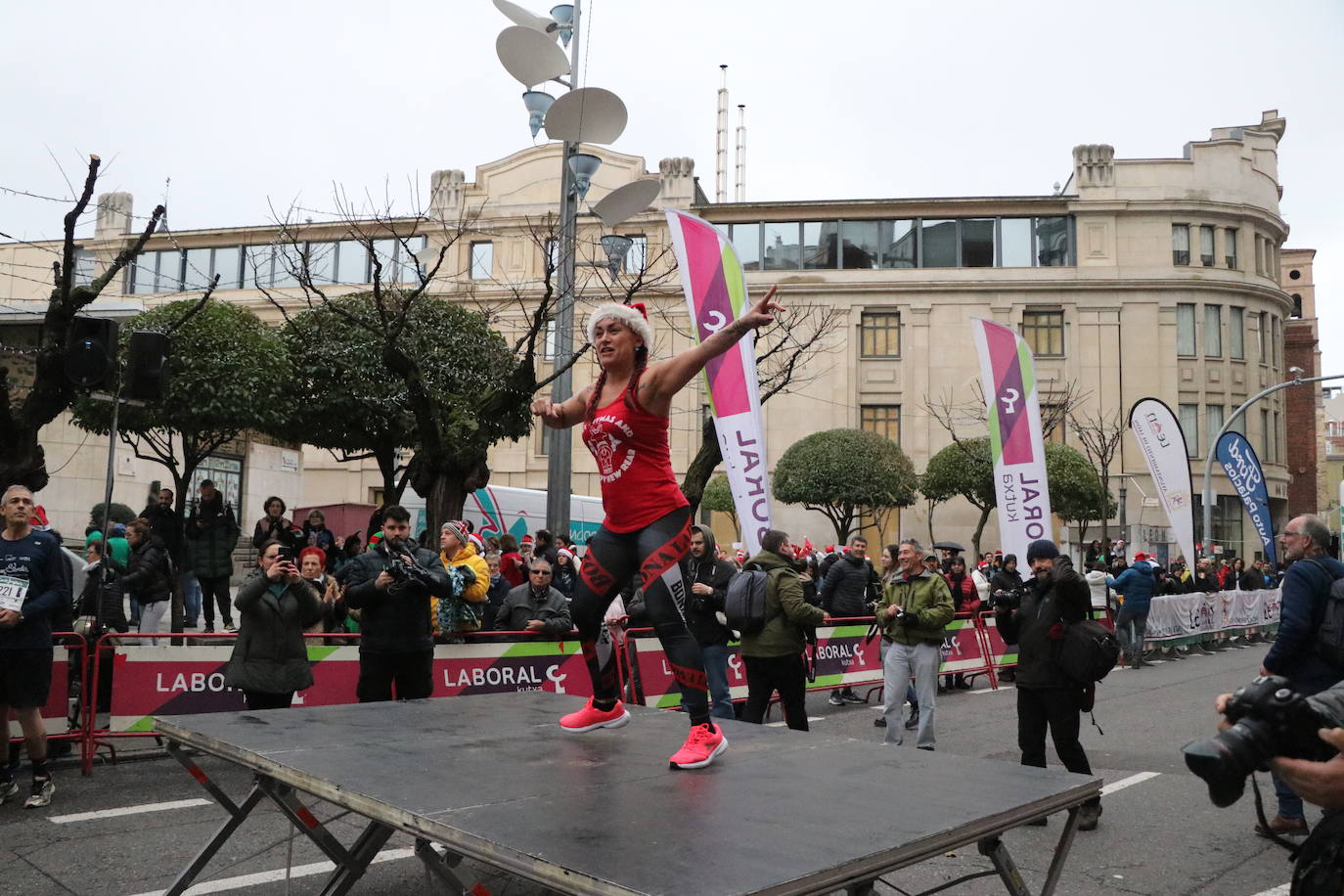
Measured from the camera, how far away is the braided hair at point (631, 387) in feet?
15.5

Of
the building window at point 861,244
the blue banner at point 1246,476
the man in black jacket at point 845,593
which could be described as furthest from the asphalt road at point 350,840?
the building window at point 861,244

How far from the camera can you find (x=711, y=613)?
9.48 meters

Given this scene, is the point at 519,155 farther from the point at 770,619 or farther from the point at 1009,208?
the point at 770,619

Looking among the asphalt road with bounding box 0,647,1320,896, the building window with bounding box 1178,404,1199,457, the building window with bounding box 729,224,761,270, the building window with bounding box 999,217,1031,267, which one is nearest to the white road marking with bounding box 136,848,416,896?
the asphalt road with bounding box 0,647,1320,896

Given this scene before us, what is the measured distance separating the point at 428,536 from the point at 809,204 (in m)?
30.0

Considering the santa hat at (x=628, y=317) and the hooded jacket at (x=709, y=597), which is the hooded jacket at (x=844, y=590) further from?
the santa hat at (x=628, y=317)

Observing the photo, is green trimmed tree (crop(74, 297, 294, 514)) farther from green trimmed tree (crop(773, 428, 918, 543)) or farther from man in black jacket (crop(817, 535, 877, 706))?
green trimmed tree (crop(773, 428, 918, 543))

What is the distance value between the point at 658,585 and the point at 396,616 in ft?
12.6

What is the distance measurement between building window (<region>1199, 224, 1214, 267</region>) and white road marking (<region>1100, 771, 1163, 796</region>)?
126 ft

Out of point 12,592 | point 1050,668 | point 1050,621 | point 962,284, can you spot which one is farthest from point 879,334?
point 12,592

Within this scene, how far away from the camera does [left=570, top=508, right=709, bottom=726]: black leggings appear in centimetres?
464

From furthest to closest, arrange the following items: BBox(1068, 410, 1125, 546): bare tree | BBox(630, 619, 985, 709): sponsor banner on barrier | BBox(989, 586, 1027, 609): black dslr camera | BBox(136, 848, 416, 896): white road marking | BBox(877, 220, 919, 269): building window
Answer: BBox(877, 220, 919, 269): building window < BBox(1068, 410, 1125, 546): bare tree < BBox(630, 619, 985, 709): sponsor banner on barrier < BBox(989, 586, 1027, 609): black dslr camera < BBox(136, 848, 416, 896): white road marking

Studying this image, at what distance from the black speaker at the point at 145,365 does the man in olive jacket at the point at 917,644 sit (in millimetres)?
6553

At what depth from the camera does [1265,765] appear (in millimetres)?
2342
